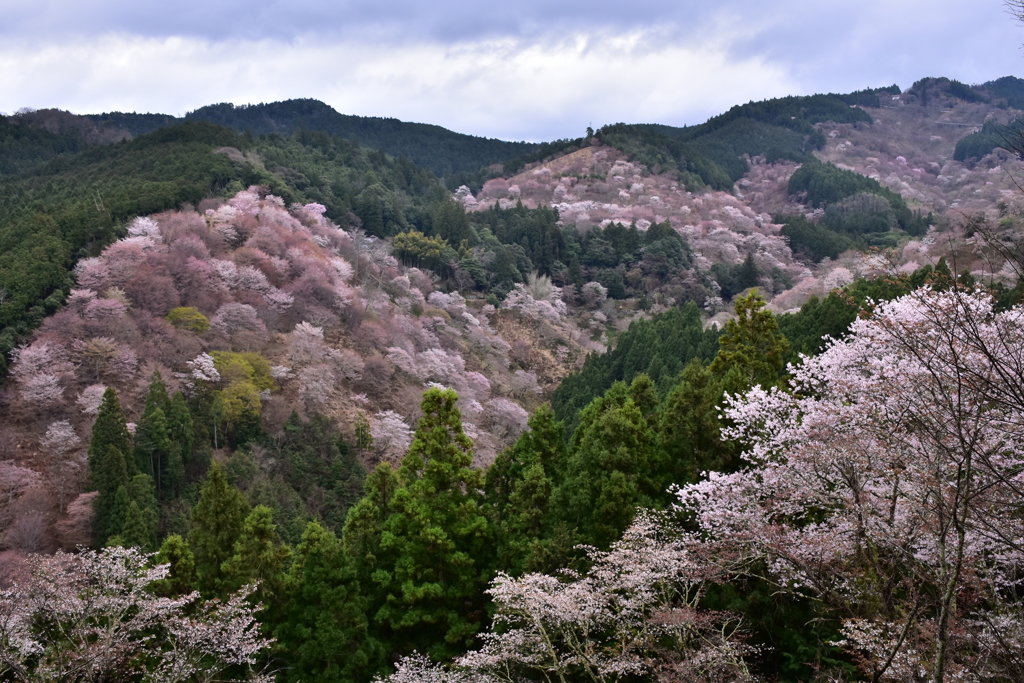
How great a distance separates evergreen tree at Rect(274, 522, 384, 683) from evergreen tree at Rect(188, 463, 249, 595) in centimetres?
287

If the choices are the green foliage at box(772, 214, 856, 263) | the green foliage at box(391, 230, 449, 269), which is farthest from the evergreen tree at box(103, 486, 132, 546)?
the green foliage at box(772, 214, 856, 263)

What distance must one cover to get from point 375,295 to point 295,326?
7502 millimetres

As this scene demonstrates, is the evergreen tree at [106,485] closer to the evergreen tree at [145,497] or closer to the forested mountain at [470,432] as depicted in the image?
the forested mountain at [470,432]

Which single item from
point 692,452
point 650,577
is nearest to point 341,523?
point 692,452

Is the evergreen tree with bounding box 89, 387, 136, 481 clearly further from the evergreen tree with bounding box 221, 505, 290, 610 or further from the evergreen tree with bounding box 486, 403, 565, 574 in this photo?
the evergreen tree with bounding box 486, 403, 565, 574

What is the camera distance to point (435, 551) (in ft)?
49.1

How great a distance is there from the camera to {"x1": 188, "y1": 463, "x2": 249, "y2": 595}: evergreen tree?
16.7 metres

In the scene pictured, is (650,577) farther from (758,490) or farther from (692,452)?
(692,452)

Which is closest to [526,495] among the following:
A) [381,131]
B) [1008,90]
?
[381,131]

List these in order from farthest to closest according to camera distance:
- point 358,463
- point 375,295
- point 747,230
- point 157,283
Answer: point 747,230
point 375,295
point 157,283
point 358,463

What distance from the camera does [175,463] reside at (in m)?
24.5

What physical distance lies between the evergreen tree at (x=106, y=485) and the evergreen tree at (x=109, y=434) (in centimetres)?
23

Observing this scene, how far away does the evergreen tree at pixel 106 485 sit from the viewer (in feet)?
69.7

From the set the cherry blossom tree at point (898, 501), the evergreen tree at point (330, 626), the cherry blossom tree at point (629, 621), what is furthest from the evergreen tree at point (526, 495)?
the cherry blossom tree at point (898, 501)
